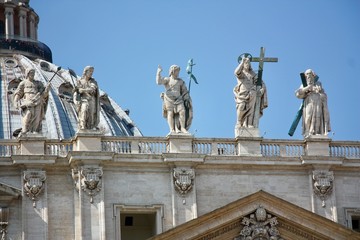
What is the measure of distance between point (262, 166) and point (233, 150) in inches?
51.7

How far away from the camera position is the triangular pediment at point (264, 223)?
230 ft

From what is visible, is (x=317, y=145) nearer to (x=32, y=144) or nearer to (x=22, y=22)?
(x=32, y=144)

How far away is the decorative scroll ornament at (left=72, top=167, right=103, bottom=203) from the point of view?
71.0 meters

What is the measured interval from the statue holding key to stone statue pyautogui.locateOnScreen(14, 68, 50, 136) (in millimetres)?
10115

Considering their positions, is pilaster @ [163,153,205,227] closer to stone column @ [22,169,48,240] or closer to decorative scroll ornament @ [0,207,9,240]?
stone column @ [22,169,48,240]

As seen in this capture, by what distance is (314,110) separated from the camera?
74.2 m

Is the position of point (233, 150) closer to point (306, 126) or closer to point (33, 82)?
point (306, 126)

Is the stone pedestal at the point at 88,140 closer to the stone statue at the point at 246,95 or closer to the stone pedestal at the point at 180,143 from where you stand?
the stone pedestal at the point at 180,143

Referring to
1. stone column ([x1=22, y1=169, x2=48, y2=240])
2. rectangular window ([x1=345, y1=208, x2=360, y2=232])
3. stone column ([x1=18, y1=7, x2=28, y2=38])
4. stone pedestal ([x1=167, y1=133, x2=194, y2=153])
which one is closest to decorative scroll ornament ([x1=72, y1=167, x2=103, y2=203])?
stone column ([x1=22, y1=169, x2=48, y2=240])

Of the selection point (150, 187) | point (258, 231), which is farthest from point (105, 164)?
point (258, 231)

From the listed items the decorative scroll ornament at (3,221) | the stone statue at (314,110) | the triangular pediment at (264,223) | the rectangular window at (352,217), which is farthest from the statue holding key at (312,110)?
the decorative scroll ornament at (3,221)

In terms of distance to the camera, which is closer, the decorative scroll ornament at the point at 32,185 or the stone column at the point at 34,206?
the stone column at the point at 34,206

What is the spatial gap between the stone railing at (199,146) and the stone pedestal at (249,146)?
0.08 m

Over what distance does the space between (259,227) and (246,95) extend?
235 inches
